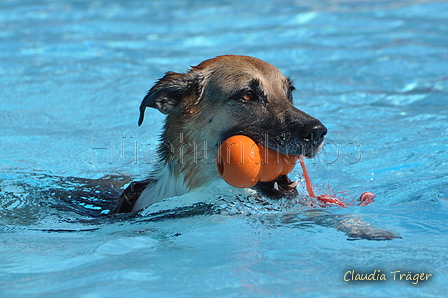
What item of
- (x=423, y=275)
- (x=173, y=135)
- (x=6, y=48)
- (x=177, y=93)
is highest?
(x=6, y=48)

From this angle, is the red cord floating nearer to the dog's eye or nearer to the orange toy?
the orange toy

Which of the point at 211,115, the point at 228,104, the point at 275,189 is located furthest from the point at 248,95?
the point at 275,189

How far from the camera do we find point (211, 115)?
208 inches

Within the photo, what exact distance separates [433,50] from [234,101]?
8.68 m

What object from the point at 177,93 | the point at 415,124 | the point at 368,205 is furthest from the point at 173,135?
the point at 415,124

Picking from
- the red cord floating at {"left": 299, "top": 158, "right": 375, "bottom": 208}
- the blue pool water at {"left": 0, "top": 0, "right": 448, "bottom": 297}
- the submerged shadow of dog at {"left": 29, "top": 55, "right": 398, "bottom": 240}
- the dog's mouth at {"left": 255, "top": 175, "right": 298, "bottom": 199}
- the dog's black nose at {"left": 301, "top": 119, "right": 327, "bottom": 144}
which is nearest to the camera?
the blue pool water at {"left": 0, "top": 0, "right": 448, "bottom": 297}

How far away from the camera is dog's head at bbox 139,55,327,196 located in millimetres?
4949

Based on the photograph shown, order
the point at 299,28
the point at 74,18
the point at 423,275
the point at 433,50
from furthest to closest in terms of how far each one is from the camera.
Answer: the point at 74,18
the point at 299,28
the point at 433,50
the point at 423,275

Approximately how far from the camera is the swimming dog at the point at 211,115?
507 centimetres

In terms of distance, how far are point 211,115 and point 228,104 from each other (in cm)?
19

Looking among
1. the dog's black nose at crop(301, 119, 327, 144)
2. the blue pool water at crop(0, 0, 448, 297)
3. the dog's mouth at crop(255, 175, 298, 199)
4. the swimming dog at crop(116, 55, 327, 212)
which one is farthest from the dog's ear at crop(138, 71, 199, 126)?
the dog's black nose at crop(301, 119, 327, 144)

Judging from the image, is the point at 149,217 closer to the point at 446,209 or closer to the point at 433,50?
the point at 446,209

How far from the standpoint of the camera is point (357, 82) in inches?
427

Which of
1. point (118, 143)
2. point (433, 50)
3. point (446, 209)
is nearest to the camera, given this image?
point (446, 209)
